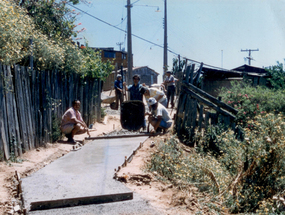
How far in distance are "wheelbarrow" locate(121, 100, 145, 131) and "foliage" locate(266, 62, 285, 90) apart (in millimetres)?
9370

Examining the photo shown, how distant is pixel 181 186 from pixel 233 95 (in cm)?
712

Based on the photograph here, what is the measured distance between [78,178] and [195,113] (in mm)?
4555

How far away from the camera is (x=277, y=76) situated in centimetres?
1642

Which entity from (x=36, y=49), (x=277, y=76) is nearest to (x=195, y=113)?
(x=36, y=49)

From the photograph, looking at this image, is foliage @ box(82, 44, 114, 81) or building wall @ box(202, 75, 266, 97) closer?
foliage @ box(82, 44, 114, 81)

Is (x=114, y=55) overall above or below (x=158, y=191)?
above

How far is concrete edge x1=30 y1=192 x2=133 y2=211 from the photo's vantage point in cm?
390

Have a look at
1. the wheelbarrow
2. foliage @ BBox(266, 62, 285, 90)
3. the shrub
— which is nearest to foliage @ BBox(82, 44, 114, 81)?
the wheelbarrow

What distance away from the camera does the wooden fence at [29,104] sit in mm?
5969

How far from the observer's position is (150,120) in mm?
8945

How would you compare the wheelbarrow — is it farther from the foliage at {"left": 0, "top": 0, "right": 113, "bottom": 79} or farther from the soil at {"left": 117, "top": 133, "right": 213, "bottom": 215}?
the soil at {"left": 117, "top": 133, "right": 213, "bottom": 215}

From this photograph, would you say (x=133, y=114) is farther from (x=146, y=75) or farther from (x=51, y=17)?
(x=146, y=75)

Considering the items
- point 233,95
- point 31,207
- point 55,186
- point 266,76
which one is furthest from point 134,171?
point 266,76

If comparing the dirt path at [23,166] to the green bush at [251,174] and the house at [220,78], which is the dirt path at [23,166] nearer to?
the green bush at [251,174]
